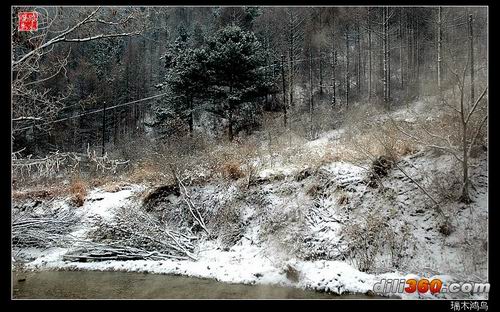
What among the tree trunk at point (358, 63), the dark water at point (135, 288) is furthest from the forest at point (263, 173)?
the tree trunk at point (358, 63)

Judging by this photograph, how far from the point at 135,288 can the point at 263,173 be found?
16.8 ft

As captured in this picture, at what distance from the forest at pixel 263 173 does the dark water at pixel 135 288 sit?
34 cm

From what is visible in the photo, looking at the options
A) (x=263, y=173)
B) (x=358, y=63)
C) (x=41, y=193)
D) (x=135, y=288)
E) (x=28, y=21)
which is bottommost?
(x=135, y=288)

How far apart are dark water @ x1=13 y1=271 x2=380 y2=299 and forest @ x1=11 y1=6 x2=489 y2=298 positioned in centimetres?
34

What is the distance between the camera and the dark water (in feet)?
23.1

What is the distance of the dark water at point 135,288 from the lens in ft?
23.1

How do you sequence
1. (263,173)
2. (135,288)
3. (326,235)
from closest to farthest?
(135,288), (326,235), (263,173)

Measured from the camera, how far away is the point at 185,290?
746 centimetres

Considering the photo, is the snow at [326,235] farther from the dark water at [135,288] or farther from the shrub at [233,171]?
the shrub at [233,171]

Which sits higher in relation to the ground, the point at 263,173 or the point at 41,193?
the point at 263,173

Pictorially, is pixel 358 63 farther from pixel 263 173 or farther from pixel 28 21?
A: pixel 28 21

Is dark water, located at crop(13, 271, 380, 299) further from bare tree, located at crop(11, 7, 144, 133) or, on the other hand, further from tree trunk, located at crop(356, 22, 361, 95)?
tree trunk, located at crop(356, 22, 361, 95)

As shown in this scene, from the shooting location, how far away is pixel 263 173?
10.9m

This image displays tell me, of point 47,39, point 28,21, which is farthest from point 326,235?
point 28,21
